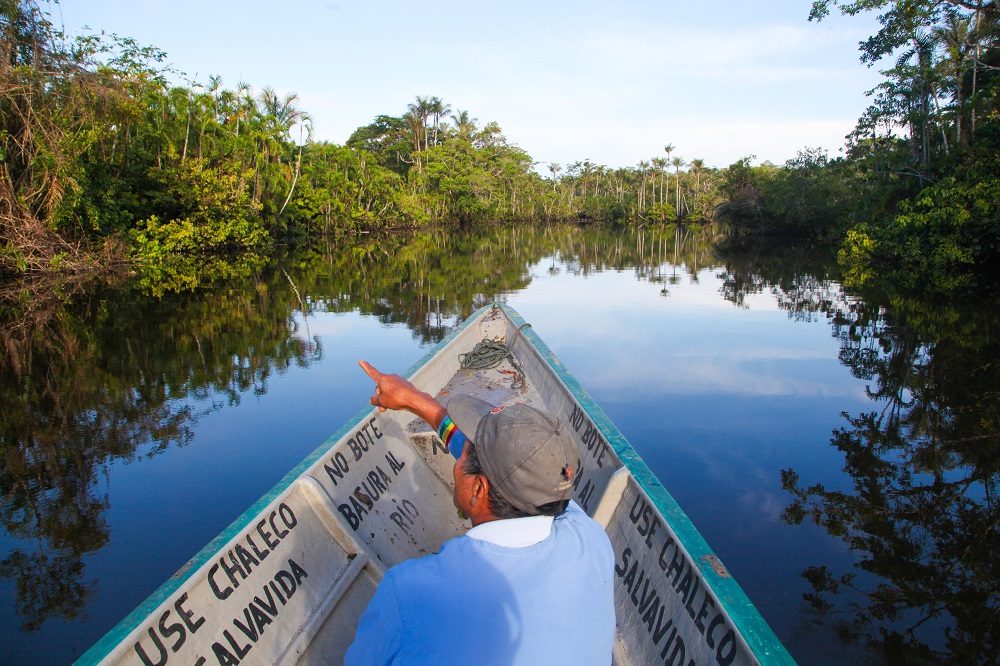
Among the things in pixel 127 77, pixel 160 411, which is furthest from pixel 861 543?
pixel 127 77

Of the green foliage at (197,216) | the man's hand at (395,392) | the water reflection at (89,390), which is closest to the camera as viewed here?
the man's hand at (395,392)

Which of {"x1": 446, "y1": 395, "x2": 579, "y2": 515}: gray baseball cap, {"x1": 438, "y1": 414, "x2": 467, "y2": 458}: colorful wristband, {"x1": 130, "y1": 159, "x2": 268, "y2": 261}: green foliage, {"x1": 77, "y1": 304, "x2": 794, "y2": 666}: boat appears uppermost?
{"x1": 130, "y1": 159, "x2": 268, "y2": 261}: green foliage

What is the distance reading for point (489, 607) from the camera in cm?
114

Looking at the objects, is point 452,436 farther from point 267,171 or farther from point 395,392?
point 267,171

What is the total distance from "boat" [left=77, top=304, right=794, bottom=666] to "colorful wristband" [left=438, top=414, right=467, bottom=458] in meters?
0.69

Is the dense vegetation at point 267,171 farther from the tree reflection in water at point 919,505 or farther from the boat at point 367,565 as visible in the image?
the boat at point 367,565

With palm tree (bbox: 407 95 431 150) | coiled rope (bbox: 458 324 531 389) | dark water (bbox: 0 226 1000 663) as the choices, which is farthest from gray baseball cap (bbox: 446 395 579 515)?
palm tree (bbox: 407 95 431 150)

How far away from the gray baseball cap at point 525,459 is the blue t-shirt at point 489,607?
3.7 inches

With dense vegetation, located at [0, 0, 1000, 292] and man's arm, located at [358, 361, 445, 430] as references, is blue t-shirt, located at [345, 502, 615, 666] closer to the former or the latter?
man's arm, located at [358, 361, 445, 430]

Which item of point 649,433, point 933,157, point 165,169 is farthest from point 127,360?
point 933,157

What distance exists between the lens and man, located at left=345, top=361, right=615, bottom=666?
1135mm

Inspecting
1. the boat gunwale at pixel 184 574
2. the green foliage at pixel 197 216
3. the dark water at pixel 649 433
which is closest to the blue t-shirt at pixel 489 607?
the boat gunwale at pixel 184 574

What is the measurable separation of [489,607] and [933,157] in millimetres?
22452

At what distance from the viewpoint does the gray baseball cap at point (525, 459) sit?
1.30 metres
